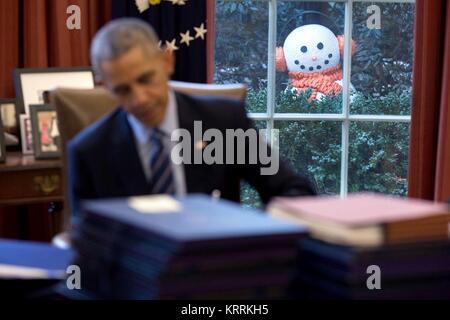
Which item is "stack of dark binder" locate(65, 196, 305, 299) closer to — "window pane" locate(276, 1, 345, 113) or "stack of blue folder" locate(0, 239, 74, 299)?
"stack of blue folder" locate(0, 239, 74, 299)

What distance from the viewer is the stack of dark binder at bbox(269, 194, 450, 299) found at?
3.56 ft

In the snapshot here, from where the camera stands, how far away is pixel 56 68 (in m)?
3.58

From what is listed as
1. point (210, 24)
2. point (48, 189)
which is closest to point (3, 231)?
point (48, 189)

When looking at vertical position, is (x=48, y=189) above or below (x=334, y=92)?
below

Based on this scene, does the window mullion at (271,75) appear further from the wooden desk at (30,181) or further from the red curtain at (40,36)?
the wooden desk at (30,181)

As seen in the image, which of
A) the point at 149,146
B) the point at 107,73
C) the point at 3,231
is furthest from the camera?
the point at 3,231

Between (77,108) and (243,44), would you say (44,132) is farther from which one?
(243,44)

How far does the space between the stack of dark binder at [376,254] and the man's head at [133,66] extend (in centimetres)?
63

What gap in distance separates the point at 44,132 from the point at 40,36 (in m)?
0.64

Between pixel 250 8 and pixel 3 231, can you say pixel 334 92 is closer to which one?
pixel 250 8

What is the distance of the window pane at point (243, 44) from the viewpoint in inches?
172

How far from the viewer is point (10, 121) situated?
3438mm

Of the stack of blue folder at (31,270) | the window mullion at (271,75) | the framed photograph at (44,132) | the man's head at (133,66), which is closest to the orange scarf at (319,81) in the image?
the window mullion at (271,75)
